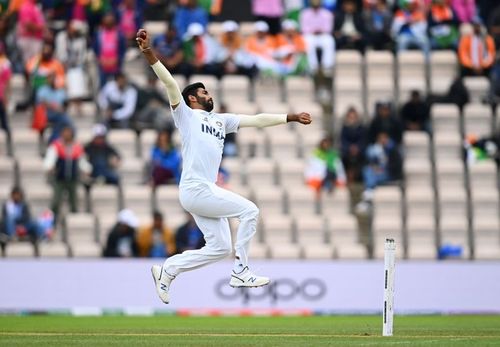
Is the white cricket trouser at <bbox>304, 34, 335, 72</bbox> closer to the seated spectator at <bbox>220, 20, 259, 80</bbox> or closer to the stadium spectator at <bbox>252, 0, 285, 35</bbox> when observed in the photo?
the stadium spectator at <bbox>252, 0, 285, 35</bbox>

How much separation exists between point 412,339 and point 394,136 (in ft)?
34.2

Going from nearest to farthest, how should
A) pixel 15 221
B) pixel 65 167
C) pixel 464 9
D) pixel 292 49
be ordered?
pixel 15 221 < pixel 65 167 < pixel 292 49 < pixel 464 9

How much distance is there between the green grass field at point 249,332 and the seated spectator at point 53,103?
497 cm

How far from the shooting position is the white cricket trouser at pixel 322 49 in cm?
2428

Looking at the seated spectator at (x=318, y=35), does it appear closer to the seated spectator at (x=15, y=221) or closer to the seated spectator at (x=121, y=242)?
the seated spectator at (x=121, y=242)

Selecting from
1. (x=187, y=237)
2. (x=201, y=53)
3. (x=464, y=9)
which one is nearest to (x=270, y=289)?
(x=187, y=237)

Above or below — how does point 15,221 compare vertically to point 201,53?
below

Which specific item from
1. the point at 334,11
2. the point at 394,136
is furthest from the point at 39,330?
the point at 334,11

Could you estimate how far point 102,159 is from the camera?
888 inches

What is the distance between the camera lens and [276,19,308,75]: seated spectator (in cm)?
2406

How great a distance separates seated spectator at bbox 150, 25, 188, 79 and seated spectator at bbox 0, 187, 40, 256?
3.55m

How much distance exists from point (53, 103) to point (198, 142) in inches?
399

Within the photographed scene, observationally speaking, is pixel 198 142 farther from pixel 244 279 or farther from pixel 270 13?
pixel 270 13

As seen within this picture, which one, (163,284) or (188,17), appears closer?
(163,284)
